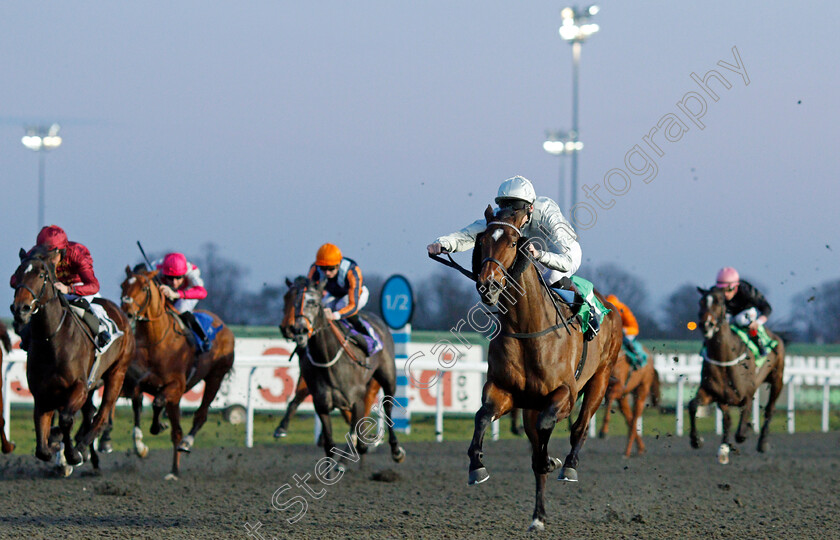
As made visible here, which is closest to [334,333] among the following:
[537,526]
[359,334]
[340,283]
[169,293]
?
[359,334]

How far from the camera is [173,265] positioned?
934cm

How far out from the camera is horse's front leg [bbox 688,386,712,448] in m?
9.74

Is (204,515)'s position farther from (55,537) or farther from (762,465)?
(762,465)

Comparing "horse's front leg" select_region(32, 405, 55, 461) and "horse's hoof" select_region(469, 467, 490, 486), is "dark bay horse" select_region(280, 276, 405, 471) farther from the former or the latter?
"horse's hoof" select_region(469, 467, 490, 486)

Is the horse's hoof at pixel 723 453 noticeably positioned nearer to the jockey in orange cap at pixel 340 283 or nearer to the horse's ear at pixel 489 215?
the jockey in orange cap at pixel 340 283

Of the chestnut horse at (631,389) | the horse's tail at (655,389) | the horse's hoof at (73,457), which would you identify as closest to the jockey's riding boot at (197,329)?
the horse's hoof at (73,457)

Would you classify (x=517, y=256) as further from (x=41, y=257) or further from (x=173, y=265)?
(x=173, y=265)

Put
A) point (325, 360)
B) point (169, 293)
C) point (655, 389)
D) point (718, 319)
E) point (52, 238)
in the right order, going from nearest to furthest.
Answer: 1. point (52, 238)
2. point (325, 360)
3. point (169, 293)
4. point (718, 319)
5. point (655, 389)

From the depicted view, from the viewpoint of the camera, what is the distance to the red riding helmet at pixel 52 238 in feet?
22.4

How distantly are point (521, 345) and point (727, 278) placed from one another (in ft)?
19.3

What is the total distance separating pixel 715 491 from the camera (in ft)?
27.0

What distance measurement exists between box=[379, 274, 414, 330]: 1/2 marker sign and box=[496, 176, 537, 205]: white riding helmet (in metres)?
5.67

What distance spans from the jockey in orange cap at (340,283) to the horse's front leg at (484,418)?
330 centimetres

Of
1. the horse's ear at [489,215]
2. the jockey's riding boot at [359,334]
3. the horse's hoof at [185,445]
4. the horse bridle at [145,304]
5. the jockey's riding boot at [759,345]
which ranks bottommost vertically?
the horse's hoof at [185,445]
